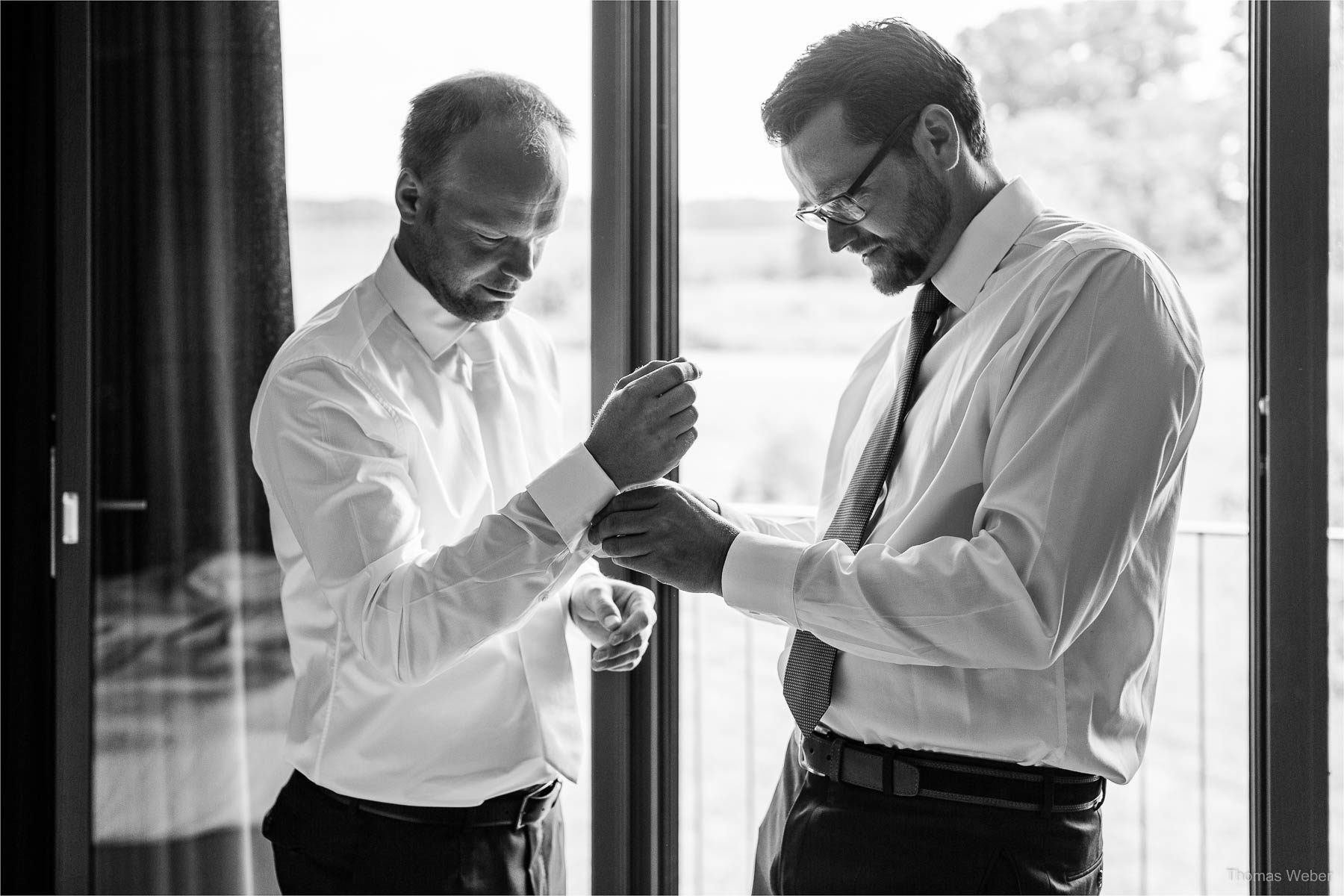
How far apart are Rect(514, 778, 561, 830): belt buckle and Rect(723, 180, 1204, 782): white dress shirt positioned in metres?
0.49

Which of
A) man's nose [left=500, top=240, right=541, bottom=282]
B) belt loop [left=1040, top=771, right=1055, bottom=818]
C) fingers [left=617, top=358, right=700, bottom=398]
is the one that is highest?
man's nose [left=500, top=240, right=541, bottom=282]

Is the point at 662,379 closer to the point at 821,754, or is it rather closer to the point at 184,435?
the point at 821,754

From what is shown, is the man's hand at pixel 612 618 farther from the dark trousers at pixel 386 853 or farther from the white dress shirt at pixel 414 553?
the dark trousers at pixel 386 853

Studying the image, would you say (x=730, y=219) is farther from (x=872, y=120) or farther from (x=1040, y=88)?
(x=1040, y=88)

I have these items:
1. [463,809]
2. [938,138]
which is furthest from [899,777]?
[938,138]

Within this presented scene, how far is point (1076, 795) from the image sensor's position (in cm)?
129

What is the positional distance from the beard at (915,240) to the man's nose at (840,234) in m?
0.02

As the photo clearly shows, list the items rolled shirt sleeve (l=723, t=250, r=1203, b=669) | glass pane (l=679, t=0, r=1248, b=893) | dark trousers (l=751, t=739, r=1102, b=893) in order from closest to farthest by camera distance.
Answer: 1. rolled shirt sleeve (l=723, t=250, r=1203, b=669)
2. dark trousers (l=751, t=739, r=1102, b=893)
3. glass pane (l=679, t=0, r=1248, b=893)

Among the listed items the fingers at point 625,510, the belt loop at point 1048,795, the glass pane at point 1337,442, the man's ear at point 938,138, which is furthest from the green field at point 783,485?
the belt loop at point 1048,795

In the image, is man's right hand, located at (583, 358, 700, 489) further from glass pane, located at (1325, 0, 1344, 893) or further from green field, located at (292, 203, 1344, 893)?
glass pane, located at (1325, 0, 1344, 893)

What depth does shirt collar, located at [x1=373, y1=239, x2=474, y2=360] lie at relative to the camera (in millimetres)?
1607

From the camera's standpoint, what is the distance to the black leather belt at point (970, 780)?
1.28 m

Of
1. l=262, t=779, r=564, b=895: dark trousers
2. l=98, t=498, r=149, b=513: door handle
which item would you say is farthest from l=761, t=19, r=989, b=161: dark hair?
l=98, t=498, r=149, b=513: door handle

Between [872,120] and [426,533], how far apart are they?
889 mm
